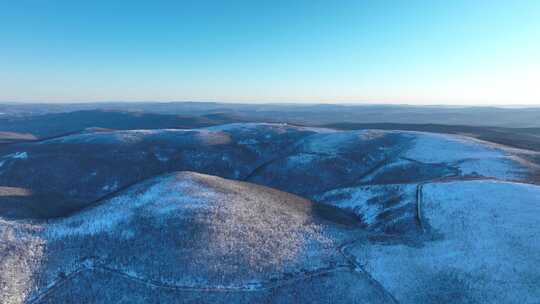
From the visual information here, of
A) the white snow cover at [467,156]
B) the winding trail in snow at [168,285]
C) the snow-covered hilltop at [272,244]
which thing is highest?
the white snow cover at [467,156]

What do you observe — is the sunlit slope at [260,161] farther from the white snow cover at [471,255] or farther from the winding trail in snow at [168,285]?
the winding trail in snow at [168,285]

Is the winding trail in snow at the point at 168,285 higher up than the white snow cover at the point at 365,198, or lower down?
lower down

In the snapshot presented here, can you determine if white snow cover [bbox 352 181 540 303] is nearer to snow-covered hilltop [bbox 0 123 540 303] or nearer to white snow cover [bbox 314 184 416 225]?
snow-covered hilltop [bbox 0 123 540 303]

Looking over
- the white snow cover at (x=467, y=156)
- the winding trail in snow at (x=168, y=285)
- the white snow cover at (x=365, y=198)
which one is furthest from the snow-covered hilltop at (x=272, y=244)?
the white snow cover at (x=467, y=156)

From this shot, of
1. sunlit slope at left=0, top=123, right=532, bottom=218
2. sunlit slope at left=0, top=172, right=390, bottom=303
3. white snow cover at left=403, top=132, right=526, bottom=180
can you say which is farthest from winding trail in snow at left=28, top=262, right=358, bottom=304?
white snow cover at left=403, top=132, right=526, bottom=180

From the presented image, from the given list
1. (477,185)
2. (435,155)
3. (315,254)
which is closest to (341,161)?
(435,155)

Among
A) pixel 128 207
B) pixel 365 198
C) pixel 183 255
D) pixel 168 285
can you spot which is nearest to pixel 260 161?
pixel 365 198

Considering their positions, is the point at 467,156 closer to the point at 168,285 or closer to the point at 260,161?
the point at 260,161

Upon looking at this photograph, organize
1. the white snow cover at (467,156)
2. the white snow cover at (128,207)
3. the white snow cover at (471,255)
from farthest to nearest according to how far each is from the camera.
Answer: the white snow cover at (467,156) → the white snow cover at (128,207) → the white snow cover at (471,255)

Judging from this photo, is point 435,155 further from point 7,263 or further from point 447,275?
point 7,263
